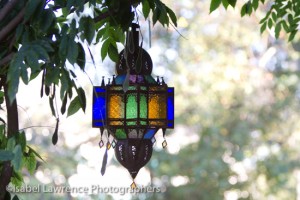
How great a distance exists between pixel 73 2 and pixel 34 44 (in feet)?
0.49

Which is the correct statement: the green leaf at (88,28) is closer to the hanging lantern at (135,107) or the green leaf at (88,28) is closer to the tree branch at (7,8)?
the tree branch at (7,8)

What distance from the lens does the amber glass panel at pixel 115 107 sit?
2.39 m

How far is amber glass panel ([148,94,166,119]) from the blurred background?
5.42m

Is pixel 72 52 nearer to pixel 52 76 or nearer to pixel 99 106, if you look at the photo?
pixel 52 76

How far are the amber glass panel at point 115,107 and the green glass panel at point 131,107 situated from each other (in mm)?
20

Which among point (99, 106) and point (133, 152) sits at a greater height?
point (99, 106)

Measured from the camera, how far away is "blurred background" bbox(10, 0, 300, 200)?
314 inches

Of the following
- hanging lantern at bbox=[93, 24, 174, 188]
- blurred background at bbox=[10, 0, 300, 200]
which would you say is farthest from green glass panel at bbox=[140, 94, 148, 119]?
blurred background at bbox=[10, 0, 300, 200]

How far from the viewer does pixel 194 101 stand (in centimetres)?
805

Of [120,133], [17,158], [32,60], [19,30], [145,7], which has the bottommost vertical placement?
[17,158]

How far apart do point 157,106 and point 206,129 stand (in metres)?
5.75

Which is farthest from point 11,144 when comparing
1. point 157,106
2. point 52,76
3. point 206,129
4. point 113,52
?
point 206,129

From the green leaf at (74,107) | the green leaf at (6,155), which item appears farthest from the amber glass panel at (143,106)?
the green leaf at (6,155)

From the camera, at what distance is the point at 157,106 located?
2398mm
